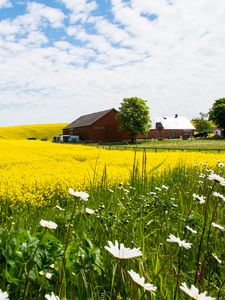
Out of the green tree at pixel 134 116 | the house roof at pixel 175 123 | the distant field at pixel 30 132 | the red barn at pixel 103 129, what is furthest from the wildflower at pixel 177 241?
the distant field at pixel 30 132

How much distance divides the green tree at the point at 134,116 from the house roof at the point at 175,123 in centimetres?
2499

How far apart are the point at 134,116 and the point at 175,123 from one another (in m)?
33.3

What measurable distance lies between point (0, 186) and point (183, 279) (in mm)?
7008

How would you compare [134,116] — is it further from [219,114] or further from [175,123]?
[175,123]

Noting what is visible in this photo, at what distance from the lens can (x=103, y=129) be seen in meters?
78.0

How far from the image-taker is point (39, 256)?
2.51m

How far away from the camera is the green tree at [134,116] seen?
74250mm

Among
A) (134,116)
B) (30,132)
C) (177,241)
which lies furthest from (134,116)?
(177,241)

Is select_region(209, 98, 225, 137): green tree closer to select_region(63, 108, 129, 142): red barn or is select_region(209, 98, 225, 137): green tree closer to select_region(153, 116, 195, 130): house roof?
select_region(153, 116, 195, 130): house roof

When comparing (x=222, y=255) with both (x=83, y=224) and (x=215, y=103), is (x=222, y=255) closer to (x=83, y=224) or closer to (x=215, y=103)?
(x=83, y=224)

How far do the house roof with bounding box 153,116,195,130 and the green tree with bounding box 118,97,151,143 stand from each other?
82.0ft

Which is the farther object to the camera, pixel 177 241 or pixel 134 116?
pixel 134 116

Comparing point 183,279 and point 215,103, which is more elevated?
point 215,103

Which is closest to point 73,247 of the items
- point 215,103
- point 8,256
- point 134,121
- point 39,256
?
point 39,256
